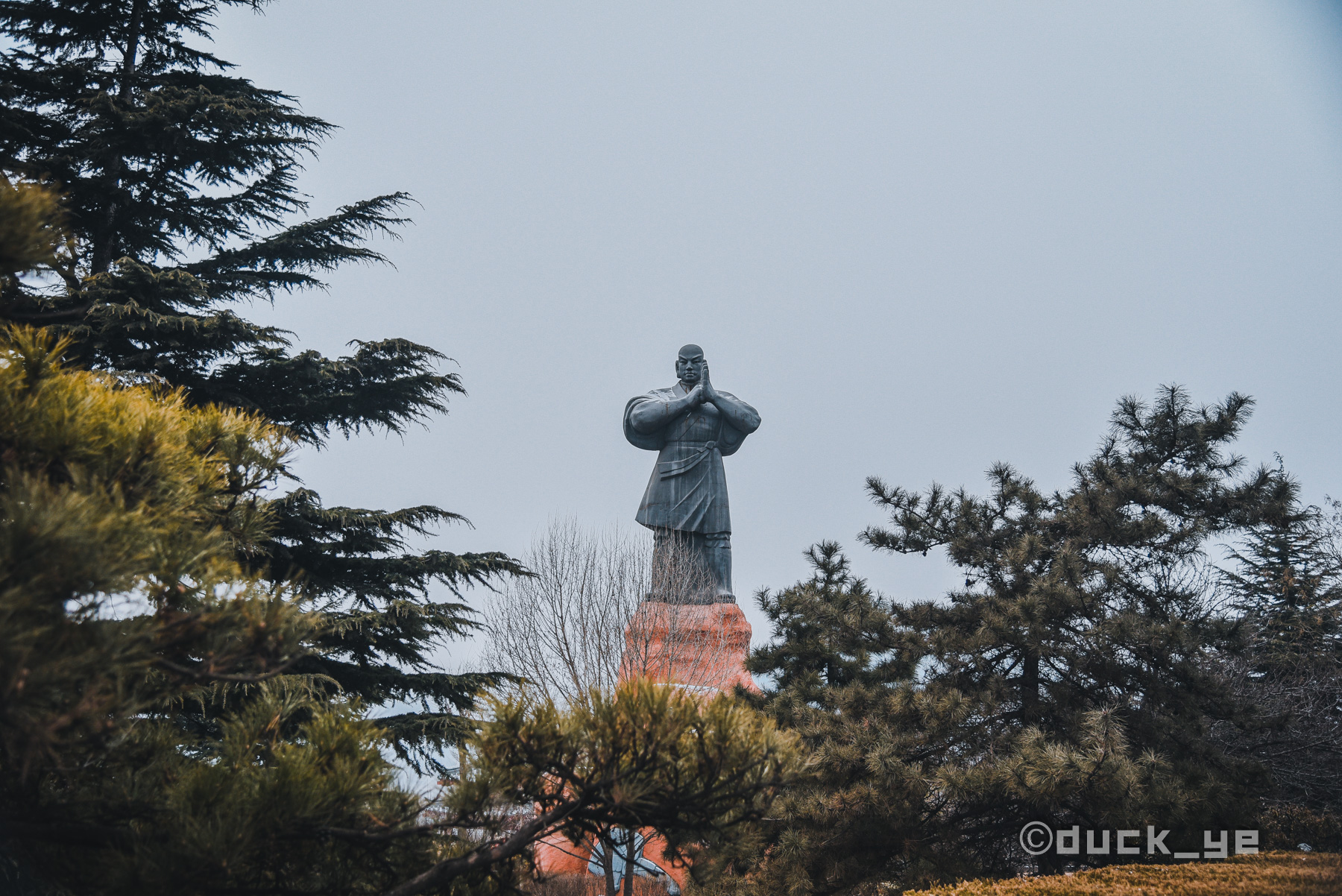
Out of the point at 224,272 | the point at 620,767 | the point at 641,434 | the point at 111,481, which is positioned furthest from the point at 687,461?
the point at 111,481

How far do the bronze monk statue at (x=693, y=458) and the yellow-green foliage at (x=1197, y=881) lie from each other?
291 inches

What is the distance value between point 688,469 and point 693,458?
0.16 meters

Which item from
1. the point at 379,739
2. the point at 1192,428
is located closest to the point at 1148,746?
the point at 1192,428

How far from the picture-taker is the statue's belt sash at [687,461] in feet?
37.9

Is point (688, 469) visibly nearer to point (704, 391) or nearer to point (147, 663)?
point (704, 391)

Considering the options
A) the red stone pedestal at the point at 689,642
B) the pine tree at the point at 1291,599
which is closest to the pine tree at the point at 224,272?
the red stone pedestal at the point at 689,642

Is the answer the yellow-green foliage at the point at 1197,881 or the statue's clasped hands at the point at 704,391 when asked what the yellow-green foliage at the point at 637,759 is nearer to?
the yellow-green foliage at the point at 1197,881

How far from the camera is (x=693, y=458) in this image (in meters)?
11.5

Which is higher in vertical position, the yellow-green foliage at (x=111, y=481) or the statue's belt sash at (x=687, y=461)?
the statue's belt sash at (x=687, y=461)

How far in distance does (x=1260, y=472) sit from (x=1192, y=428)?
523 mm

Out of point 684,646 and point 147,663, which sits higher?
point 684,646

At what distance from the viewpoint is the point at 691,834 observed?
8.87 feet

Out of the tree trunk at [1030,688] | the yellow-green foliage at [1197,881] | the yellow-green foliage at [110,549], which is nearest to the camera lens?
the yellow-green foliage at [110,549]

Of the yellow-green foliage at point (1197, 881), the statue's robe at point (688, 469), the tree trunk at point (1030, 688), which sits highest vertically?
the statue's robe at point (688, 469)
